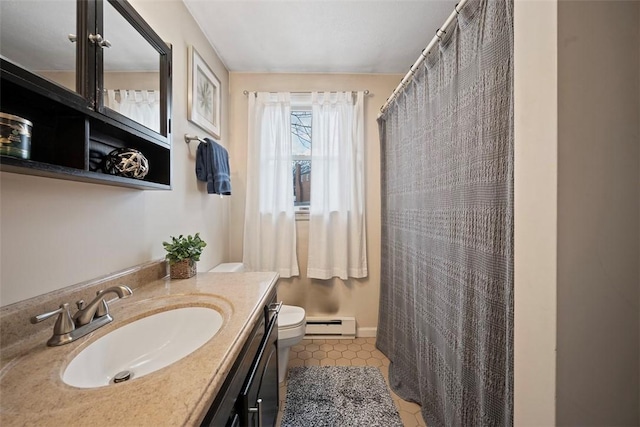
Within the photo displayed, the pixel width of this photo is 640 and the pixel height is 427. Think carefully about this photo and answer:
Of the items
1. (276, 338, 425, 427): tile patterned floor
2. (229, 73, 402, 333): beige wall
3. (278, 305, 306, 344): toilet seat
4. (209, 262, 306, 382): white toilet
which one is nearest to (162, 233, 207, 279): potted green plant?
(209, 262, 306, 382): white toilet

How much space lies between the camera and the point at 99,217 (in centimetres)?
A: 80

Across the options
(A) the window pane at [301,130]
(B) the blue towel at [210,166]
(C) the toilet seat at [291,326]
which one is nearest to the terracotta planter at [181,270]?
(B) the blue towel at [210,166]

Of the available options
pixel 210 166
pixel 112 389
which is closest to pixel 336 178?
pixel 210 166

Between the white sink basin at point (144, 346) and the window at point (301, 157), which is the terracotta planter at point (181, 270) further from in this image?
the window at point (301, 157)

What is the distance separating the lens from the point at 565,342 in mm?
433

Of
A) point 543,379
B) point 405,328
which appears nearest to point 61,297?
point 543,379

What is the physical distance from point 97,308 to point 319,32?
1.82 m

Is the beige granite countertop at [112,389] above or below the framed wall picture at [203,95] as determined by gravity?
below

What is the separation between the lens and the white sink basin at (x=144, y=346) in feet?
1.83

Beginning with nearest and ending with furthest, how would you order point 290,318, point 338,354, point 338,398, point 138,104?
point 138,104 → point 338,398 → point 290,318 → point 338,354

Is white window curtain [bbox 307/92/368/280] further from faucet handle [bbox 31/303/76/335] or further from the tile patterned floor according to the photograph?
faucet handle [bbox 31/303/76/335]

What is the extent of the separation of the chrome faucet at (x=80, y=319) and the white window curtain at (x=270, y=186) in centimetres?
120

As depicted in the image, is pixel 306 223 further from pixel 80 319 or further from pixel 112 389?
pixel 112 389

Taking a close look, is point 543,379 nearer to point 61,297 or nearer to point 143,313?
point 143,313
